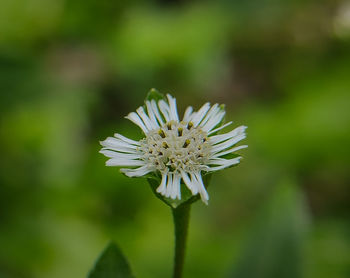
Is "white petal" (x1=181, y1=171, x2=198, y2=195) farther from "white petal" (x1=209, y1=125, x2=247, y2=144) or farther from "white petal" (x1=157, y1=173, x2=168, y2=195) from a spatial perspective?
"white petal" (x1=209, y1=125, x2=247, y2=144)

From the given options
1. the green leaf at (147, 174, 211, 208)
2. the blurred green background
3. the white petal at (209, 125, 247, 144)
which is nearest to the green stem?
the green leaf at (147, 174, 211, 208)

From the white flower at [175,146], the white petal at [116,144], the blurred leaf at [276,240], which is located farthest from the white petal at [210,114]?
the blurred leaf at [276,240]

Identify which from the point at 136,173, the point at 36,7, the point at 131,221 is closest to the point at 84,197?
the point at 131,221

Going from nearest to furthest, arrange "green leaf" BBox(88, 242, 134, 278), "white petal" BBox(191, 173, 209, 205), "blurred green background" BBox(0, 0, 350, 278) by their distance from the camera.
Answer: "white petal" BBox(191, 173, 209, 205)
"green leaf" BBox(88, 242, 134, 278)
"blurred green background" BBox(0, 0, 350, 278)

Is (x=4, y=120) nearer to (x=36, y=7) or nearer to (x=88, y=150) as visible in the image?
(x=88, y=150)

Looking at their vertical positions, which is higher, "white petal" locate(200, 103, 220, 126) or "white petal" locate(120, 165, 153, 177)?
"white petal" locate(200, 103, 220, 126)

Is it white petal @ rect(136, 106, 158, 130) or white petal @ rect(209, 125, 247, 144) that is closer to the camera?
white petal @ rect(209, 125, 247, 144)

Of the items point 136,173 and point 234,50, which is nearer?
point 136,173
